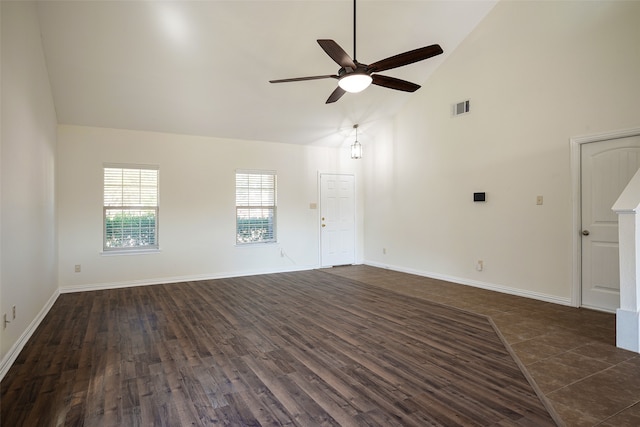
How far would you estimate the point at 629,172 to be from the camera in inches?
151

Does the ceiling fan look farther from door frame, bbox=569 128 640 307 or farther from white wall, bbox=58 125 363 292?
white wall, bbox=58 125 363 292

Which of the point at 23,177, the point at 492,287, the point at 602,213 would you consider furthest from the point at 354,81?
the point at 492,287

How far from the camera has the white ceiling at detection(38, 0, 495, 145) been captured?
3871mm

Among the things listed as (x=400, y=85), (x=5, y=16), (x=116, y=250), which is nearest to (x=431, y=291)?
(x=400, y=85)

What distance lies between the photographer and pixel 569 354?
9.43ft

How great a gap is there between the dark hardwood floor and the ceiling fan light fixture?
2426 millimetres

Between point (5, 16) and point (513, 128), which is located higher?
point (5, 16)

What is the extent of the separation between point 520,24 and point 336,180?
13.8 ft

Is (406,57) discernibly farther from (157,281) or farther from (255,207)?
(157,281)

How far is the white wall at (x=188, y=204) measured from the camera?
5.38 meters

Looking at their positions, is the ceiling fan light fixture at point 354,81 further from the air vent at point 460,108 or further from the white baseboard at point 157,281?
the white baseboard at point 157,281

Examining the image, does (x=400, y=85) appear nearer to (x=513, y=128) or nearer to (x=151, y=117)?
(x=513, y=128)

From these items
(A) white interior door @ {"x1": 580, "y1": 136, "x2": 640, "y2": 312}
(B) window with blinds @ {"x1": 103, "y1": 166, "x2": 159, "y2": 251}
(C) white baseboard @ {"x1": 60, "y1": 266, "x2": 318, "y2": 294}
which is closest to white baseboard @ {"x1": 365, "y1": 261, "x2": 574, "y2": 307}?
(A) white interior door @ {"x1": 580, "y1": 136, "x2": 640, "y2": 312}

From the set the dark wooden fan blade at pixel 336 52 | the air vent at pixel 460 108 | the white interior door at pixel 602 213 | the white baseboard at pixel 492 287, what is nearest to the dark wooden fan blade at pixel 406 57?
the dark wooden fan blade at pixel 336 52
